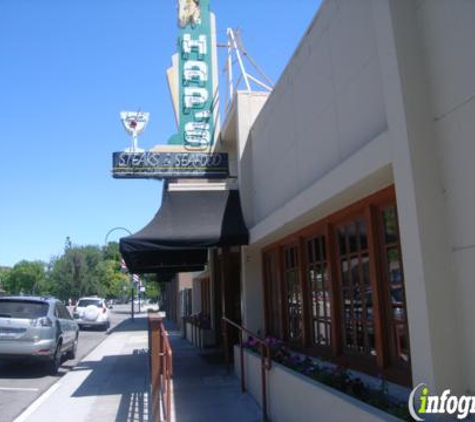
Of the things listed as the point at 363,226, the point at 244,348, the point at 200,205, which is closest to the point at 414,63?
the point at 363,226

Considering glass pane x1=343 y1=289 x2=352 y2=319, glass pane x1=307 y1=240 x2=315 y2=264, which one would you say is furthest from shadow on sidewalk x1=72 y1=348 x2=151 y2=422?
glass pane x1=307 y1=240 x2=315 y2=264

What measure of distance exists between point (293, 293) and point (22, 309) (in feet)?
19.8

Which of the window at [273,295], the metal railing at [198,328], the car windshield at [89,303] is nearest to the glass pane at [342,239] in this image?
the window at [273,295]

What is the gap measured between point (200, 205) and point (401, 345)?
5902mm

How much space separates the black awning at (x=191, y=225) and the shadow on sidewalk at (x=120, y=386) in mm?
2412

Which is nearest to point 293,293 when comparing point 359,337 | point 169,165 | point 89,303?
point 359,337

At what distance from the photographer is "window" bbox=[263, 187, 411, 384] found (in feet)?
16.8

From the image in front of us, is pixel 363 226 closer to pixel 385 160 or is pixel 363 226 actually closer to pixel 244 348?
pixel 385 160

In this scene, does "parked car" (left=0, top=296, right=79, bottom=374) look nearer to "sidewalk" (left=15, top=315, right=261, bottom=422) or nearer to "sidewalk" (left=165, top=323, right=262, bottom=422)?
"sidewalk" (left=15, top=315, right=261, bottom=422)

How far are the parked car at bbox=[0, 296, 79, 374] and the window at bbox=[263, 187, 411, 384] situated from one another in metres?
5.01

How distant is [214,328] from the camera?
1490cm

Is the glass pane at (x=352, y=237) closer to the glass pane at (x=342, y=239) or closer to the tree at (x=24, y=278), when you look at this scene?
the glass pane at (x=342, y=239)

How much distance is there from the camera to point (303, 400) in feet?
17.8

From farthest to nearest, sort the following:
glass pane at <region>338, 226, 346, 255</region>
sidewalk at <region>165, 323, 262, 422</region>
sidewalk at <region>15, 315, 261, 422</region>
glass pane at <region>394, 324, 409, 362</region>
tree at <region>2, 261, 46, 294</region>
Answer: tree at <region>2, 261, 46, 294</region> < sidewalk at <region>15, 315, 261, 422</region> < sidewalk at <region>165, 323, 262, 422</region> < glass pane at <region>338, 226, 346, 255</region> < glass pane at <region>394, 324, 409, 362</region>
